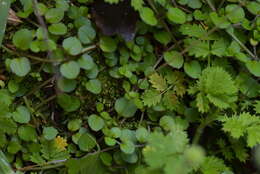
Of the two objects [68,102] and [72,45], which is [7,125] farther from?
[72,45]

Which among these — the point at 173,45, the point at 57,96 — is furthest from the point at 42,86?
the point at 173,45

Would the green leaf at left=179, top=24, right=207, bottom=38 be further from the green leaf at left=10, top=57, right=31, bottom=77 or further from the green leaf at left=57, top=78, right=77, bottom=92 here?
the green leaf at left=10, top=57, right=31, bottom=77

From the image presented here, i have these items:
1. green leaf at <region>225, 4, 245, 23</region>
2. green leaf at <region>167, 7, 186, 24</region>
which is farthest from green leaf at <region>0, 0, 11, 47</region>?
green leaf at <region>225, 4, 245, 23</region>

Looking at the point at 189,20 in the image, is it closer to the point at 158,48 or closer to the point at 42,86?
the point at 158,48

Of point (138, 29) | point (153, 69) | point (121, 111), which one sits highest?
point (138, 29)

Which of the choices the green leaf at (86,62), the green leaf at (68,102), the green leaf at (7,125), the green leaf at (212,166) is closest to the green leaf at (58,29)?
the green leaf at (86,62)

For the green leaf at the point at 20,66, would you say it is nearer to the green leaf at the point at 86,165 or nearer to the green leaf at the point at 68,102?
the green leaf at the point at 68,102
